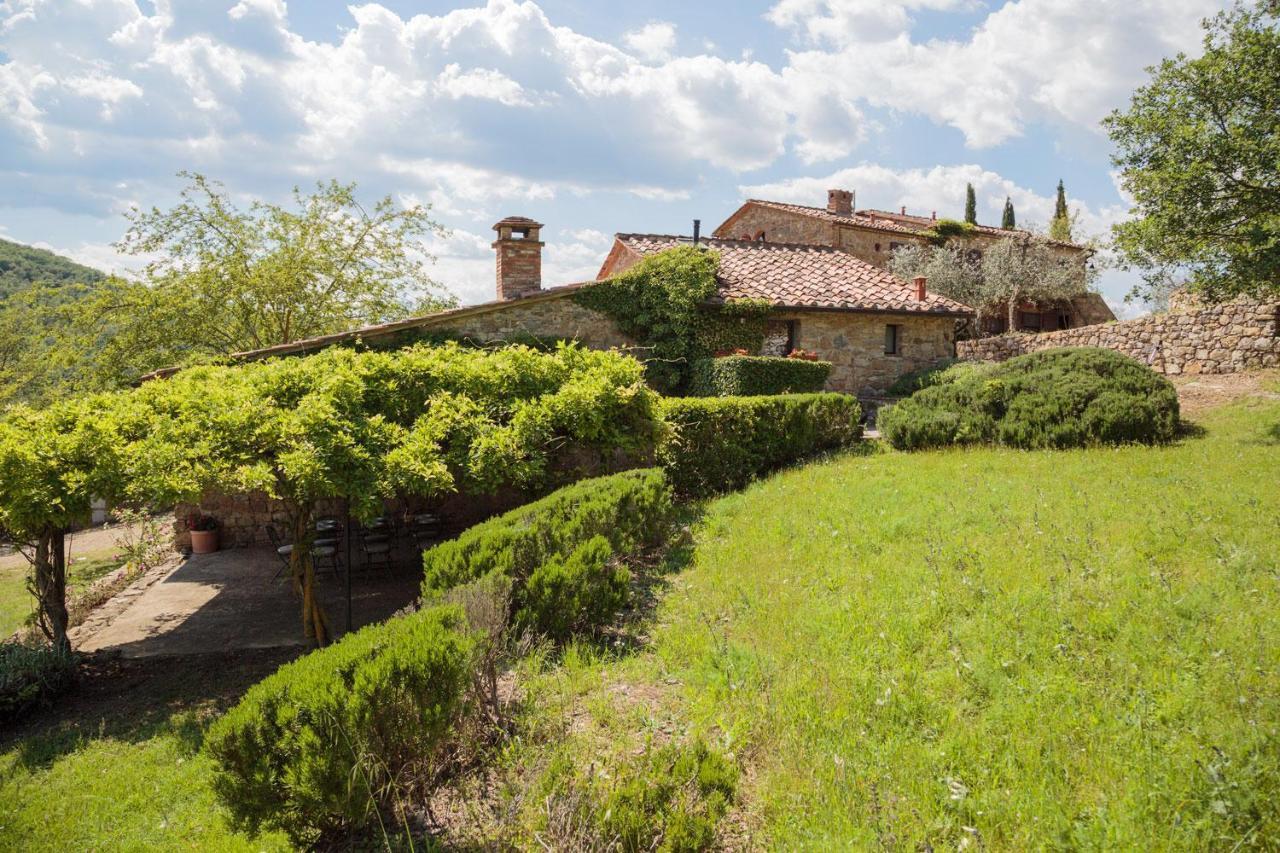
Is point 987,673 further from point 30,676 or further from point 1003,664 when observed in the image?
point 30,676

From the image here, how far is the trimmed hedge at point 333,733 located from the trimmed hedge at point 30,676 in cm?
531

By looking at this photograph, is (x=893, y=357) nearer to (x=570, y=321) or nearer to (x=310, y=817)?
(x=570, y=321)

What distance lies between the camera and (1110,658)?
448 cm

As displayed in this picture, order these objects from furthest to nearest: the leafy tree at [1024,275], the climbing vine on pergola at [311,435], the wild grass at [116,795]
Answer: the leafy tree at [1024,275]
the climbing vine on pergola at [311,435]
the wild grass at [116,795]

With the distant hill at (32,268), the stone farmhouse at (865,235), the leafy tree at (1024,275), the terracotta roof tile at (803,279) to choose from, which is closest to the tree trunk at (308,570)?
the terracotta roof tile at (803,279)

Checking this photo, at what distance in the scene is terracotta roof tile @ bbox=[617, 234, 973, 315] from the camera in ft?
59.7

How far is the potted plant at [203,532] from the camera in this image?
1254 centimetres

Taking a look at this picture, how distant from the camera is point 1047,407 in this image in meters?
11.6

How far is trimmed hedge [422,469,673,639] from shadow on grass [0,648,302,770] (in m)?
2.62

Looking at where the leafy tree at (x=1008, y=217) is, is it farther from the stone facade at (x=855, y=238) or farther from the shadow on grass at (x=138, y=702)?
the shadow on grass at (x=138, y=702)

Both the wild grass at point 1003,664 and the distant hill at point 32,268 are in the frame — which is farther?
the distant hill at point 32,268

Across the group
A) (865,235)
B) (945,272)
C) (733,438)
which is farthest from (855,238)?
(733,438)

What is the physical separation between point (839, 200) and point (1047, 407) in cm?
2431

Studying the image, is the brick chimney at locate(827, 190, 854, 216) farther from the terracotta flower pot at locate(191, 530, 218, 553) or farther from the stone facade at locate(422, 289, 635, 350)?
the terracotta flower pot at locate(191, 530, 218, 553)
